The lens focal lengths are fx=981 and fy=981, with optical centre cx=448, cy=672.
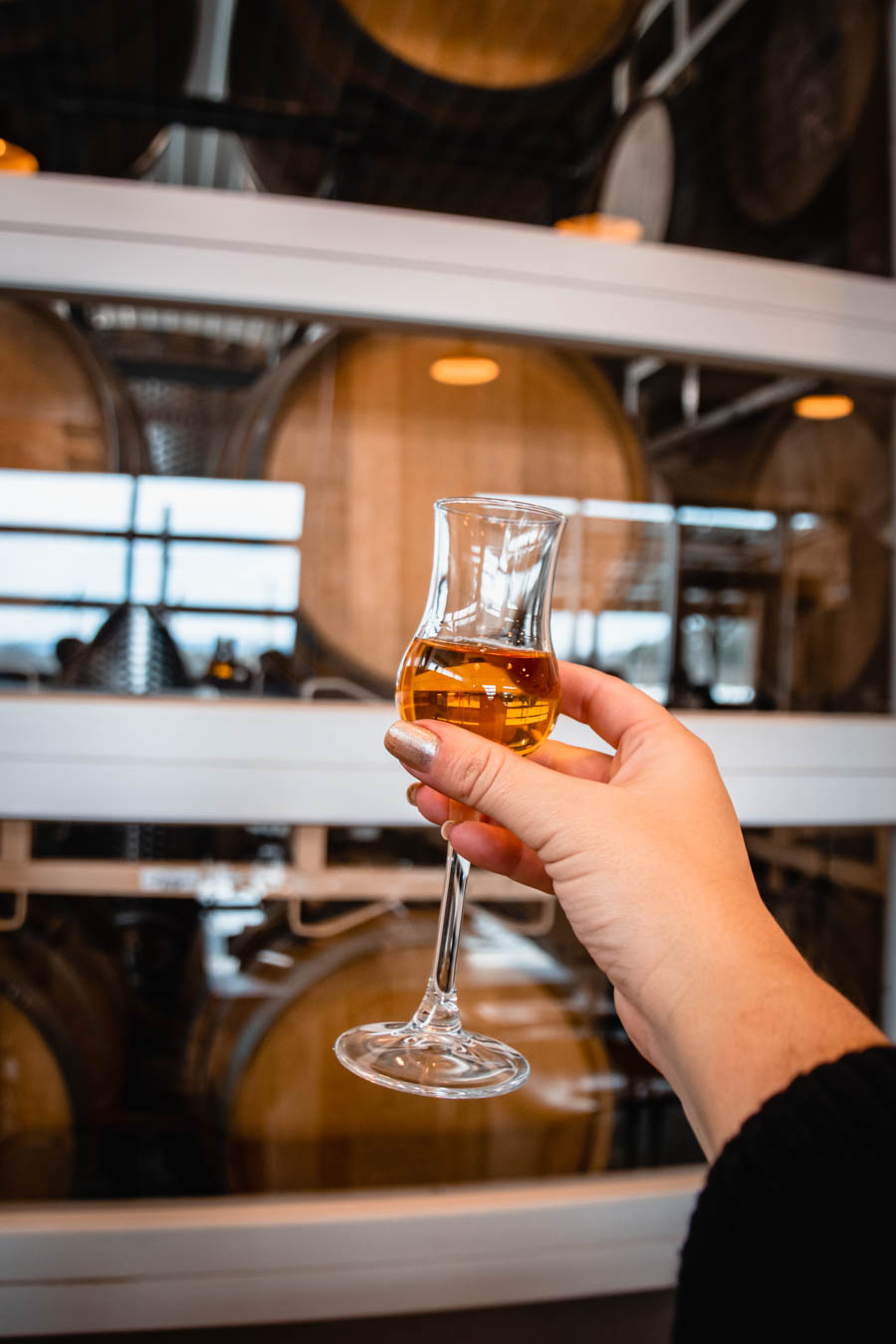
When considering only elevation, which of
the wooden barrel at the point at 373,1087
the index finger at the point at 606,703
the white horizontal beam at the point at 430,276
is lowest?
the wooden barrel at the point at 373,1087

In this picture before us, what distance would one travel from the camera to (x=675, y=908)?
620 millimetres

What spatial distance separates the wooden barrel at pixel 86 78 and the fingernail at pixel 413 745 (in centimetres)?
78

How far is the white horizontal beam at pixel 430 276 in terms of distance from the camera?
1.00m

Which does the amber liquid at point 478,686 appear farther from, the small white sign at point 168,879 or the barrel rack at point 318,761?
Answer: the small white sign at point 168,879

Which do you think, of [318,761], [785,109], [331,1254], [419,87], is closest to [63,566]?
[318,761]

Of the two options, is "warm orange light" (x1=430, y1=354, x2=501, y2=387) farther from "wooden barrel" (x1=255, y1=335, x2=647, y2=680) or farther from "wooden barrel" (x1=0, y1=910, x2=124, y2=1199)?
"wooden barrel" (x1=0, y1=910, x2=124, y2=1199)

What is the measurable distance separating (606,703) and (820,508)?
2.16 feet

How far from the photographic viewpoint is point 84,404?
1057mm

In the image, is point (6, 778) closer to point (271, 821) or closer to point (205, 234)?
point (271, 821)

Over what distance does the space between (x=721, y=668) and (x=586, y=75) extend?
716 mm

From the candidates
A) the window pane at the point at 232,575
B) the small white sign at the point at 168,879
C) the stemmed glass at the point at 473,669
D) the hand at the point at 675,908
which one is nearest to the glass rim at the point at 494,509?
the stemmed glass at the point at 473,669

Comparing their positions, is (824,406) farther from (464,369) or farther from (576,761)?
(576,761)

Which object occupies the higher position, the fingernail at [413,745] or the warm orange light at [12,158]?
the warm orange light at [12,158]

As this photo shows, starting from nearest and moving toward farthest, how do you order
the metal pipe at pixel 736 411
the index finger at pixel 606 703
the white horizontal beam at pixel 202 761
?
1. the index finger at pixel 606 703
2. the white horizontal beam at pixel 202 761
3. the metal pipe at pixel 736 411
